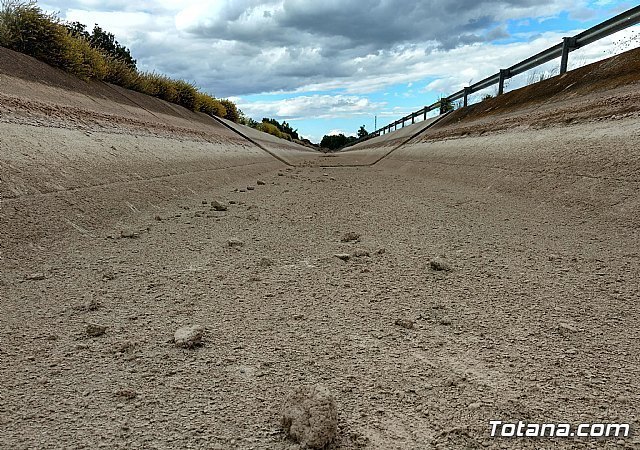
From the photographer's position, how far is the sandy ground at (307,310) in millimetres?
1484

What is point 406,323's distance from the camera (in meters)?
2.15

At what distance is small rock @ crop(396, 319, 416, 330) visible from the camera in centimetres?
213

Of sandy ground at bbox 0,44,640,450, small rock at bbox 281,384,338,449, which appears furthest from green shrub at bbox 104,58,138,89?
small rock at bbox 281,384,338,449

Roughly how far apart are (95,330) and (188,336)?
471 millimetres

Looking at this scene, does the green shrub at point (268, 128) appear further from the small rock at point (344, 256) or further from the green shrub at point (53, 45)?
the small rock at point (344, 256)

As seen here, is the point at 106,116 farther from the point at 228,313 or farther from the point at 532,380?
the point at 532,380

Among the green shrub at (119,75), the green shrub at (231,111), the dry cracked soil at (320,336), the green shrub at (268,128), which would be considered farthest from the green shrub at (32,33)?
the green shrub at (268,128)

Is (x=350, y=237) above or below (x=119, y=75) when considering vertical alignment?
below

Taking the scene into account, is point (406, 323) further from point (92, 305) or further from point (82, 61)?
point (82, 61)

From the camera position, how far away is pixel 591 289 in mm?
2549

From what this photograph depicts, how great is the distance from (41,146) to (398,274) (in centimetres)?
416

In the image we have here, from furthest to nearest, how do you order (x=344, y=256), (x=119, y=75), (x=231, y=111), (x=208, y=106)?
(x=231, y=111) < (x=208, y=106) < (x=119, y=75) < (x=344, y=256)

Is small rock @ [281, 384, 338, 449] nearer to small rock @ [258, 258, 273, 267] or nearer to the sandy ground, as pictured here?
the sandy ground

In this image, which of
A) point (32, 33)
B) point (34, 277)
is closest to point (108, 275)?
point (34, 277)
